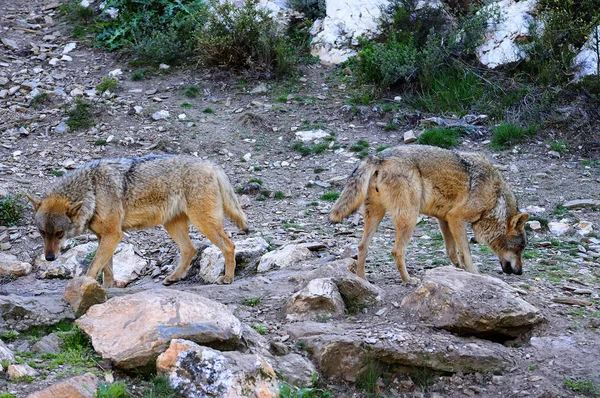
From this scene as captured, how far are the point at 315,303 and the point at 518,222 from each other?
3.04 m

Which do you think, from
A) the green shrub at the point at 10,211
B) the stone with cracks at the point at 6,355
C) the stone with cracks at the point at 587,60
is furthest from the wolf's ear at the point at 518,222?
the green shrub at the point at 10,211

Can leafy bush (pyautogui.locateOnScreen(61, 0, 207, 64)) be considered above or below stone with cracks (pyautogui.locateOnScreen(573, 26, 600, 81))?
below

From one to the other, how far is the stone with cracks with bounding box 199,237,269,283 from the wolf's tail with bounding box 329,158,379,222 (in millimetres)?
1549

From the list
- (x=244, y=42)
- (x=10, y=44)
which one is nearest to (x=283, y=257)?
(x=244, y=42)

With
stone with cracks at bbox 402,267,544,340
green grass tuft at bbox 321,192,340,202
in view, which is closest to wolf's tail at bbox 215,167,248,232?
stone with cracks at bbox 402,267,544,340

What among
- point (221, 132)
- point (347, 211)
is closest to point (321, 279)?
point (347, 211)

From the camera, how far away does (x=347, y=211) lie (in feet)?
25.5

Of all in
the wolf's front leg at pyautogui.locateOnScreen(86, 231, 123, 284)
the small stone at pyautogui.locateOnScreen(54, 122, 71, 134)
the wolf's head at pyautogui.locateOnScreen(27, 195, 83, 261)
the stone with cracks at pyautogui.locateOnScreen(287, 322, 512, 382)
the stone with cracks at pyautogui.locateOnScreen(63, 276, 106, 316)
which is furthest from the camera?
the small stone at pyautogui.locateOnScreen(54, 122, 71, 134)

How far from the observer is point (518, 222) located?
841 centimetres

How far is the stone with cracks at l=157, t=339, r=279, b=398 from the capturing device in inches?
206

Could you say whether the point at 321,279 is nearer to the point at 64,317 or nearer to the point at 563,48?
the point at 64,317

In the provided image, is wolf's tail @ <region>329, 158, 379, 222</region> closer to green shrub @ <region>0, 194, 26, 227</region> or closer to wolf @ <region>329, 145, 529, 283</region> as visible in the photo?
wolf @ <region>329, 145, 529, 283</region>

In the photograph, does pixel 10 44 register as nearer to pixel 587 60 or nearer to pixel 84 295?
pixel 84 295

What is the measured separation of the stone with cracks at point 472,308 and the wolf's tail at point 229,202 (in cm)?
258
